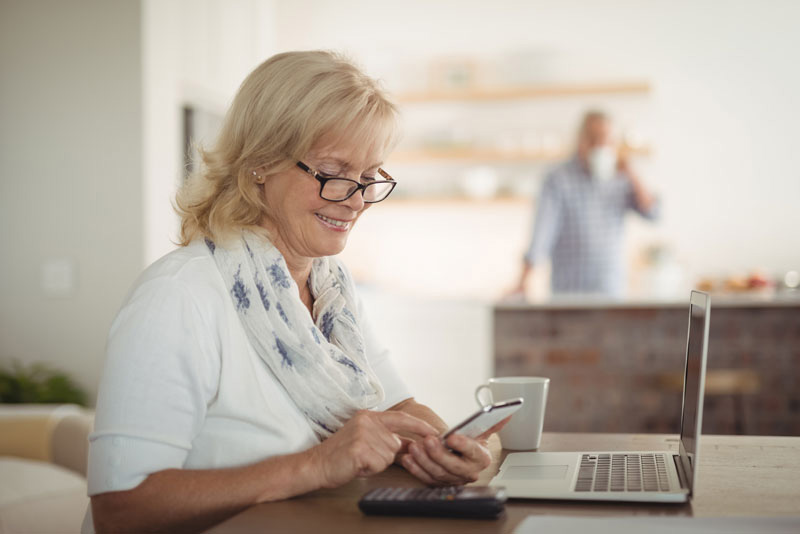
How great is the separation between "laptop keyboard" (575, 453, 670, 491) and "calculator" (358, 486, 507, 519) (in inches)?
6.0

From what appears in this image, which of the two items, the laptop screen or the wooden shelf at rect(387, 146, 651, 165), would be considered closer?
the laptop screen

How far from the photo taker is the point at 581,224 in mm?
4629

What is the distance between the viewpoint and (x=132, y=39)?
3354 mm

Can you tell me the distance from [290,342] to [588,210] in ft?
11.9

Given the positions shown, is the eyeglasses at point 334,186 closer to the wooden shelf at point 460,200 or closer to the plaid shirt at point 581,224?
the plaid shirt at point 581,224

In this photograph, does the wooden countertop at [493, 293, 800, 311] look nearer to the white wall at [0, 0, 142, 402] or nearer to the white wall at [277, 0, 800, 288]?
the white wall at [0, 0, 142, 402]

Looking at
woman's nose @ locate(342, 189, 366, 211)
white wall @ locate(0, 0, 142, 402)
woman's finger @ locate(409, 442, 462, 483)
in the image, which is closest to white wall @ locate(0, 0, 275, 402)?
white wall @ locate(0, 0, 142, 402)

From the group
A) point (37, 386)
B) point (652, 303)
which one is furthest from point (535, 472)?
point (37, 386)

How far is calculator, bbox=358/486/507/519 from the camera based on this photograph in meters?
0.89

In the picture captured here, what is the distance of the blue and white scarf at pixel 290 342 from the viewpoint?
47.3 inches

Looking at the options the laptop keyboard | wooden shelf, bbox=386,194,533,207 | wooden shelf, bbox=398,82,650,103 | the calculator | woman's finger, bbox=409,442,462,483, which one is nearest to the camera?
the calculator

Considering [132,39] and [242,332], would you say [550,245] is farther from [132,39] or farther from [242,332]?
[242,332]

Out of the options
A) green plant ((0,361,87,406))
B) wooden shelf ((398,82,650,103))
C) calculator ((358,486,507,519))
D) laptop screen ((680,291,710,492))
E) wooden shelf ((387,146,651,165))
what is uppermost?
wooden shelf ((398,82,650,103))

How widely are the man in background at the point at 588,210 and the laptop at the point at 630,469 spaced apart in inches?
130
